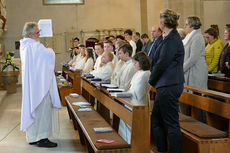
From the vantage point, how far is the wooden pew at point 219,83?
21.2 feet

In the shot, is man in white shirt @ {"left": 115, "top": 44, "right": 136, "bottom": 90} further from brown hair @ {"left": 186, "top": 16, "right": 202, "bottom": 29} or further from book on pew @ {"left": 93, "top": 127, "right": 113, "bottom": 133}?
book on pew @ {"left": 93, "top": 127, "right": 113, "bottom": 133}

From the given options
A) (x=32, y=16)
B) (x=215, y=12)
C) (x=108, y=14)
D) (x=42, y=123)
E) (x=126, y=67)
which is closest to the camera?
(x=42, y=123)

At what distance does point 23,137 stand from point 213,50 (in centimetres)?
399

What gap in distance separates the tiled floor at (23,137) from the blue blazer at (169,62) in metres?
2.12

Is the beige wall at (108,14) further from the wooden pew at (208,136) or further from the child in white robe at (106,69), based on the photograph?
the wooden pew at (208,136)

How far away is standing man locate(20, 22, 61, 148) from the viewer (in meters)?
6.03

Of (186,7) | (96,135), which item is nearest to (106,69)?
(96,135)

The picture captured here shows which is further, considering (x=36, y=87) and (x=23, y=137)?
(x=23, y=137)

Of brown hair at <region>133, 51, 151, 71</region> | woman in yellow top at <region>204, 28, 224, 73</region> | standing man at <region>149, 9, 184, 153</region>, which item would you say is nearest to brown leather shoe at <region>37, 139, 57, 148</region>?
brown hair at <region>133, 51, 151, 71</region>

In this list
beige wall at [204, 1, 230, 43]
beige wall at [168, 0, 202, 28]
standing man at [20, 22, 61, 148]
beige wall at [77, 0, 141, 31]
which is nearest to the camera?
standing man at [20, 22, 61, 148]

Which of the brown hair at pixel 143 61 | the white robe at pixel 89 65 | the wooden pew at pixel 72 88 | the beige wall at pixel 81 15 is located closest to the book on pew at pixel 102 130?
the brown hair at pixel 143 61

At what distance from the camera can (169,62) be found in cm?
427

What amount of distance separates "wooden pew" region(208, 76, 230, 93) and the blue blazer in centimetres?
236

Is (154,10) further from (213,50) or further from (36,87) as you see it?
(36,87)
